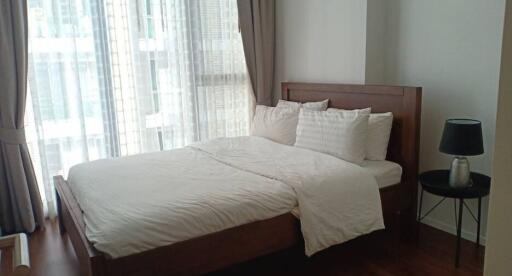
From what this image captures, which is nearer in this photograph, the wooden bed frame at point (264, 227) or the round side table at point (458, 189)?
the wooden bed frame at point (264, 227)

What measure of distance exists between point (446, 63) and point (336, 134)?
37.6 inches

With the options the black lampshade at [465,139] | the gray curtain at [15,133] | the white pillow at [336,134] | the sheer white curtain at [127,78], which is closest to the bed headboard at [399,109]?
the white pillow at [336,134]

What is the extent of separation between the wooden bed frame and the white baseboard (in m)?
0.33

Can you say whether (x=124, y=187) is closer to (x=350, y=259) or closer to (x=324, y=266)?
(x=324, y=266)

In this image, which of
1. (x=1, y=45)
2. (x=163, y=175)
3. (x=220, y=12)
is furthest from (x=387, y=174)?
(x=1, y=45)

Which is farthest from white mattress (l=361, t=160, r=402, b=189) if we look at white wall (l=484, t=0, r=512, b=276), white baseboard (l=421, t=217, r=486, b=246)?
white wall (l=484, t=0, r=512, b=276)

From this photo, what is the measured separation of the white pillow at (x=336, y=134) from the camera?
2.72m

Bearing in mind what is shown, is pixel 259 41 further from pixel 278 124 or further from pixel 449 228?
pixel 449 228

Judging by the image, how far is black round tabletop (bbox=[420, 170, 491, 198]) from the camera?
235 centimetres

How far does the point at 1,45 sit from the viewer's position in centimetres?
291

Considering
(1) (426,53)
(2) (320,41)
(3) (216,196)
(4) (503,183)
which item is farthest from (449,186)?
(4) (503,183)

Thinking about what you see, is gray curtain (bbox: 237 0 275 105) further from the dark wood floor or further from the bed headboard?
the dark wood floor

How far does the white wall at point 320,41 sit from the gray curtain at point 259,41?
8 centimetres

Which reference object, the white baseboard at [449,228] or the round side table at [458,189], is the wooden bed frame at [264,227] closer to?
the round side table at [458,189]
